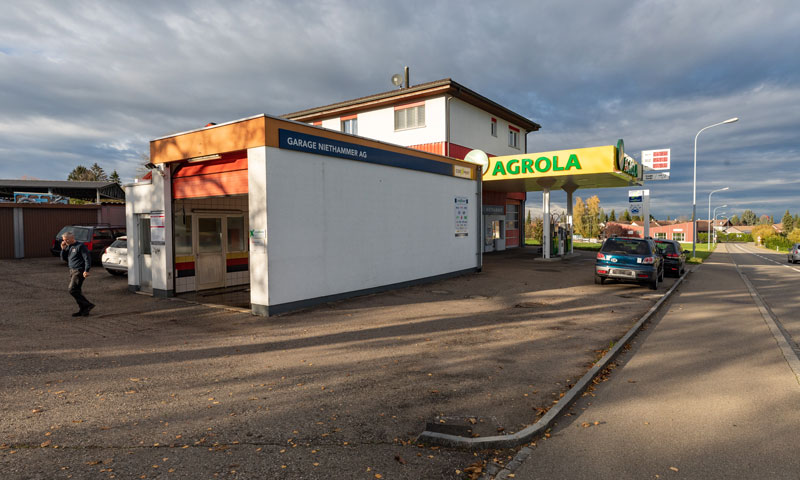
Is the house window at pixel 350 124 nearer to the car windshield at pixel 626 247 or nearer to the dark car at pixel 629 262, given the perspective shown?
the car windshield at pixel 626 247

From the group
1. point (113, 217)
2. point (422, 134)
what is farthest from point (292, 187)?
point (113, 217)

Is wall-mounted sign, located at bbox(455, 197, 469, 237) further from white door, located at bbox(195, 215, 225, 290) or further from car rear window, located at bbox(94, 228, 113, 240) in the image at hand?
car rear window, located at bbox(94, 228, 113, 240)

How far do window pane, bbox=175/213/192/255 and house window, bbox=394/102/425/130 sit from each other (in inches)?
569

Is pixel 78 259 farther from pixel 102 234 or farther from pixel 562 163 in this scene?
pixel 562 163

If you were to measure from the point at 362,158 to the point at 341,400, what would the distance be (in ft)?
25.6

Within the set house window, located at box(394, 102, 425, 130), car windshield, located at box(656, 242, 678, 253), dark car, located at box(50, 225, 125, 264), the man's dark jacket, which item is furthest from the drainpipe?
the man's dark jacket

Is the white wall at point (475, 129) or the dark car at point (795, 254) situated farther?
the dark car at point (795, 254)

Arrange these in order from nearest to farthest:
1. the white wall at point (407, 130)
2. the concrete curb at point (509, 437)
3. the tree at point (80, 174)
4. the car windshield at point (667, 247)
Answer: the concrete curb at point (509, 437) → the car windshield at point (667, 247) → the white wall at point (407, 130) → the tree at point (80, 174)

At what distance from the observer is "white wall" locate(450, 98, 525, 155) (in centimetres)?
2308

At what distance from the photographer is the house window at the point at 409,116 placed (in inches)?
923

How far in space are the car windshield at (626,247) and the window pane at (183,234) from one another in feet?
41.8

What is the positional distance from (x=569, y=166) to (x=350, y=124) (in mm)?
13258

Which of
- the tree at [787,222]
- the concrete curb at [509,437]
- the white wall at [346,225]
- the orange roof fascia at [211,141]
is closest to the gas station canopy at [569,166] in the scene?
the white wall at [346,225]

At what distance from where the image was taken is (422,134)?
23.4 metres
